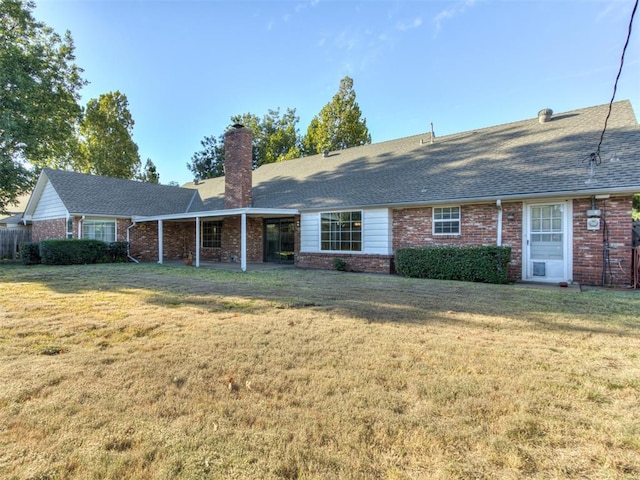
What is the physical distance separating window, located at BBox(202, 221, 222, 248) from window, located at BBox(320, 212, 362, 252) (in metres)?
6.92

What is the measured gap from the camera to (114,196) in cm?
1747

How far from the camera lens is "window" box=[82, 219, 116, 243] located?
618 inches

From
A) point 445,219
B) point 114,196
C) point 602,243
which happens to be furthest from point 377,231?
point 114,196

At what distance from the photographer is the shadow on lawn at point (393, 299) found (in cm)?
514

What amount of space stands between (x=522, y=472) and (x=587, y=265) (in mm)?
9162

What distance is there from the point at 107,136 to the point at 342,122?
19940mm

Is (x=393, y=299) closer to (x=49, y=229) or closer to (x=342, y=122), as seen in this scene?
(x=49, y=229)

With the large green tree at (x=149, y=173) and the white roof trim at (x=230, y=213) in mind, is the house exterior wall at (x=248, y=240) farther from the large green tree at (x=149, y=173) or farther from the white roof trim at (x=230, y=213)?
Result: the large green tree at (x=149, y=173)

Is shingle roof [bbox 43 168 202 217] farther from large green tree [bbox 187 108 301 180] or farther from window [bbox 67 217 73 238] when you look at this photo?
large green tree [bbox 187 108 301 180]

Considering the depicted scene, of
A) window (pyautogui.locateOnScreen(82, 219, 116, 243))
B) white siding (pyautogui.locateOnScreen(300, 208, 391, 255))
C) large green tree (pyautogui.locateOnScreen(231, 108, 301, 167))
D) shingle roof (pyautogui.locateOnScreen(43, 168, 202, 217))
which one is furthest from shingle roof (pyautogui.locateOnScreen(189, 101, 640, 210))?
large green tree (pyautogui.locateOnScreen(231, 108, 301, 167))

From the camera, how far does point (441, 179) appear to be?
11578 mm

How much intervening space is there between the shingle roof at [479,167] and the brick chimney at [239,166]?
101 centimetres

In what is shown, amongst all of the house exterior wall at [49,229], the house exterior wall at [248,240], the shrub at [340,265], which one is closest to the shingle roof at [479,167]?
the house exterior wall at [248,240]

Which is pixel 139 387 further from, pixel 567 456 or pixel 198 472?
pixel 567 456
